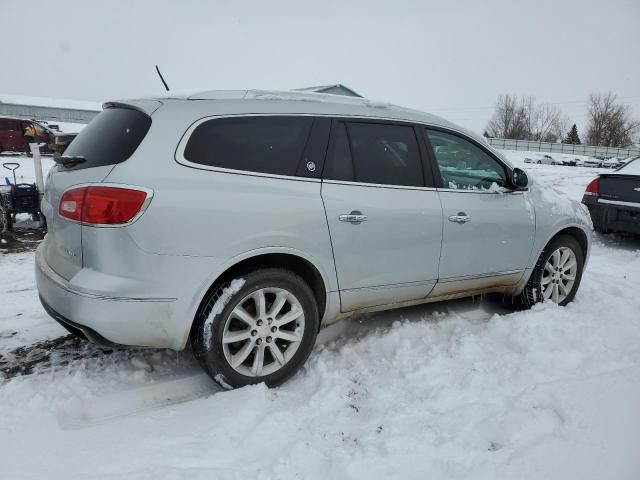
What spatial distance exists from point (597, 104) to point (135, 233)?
272ft

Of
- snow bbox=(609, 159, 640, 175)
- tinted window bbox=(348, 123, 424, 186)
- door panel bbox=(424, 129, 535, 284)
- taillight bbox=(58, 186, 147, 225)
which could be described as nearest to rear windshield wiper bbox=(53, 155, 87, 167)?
taillight bbox=(58, 186, 147, 225)

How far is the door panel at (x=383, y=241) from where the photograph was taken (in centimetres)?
289

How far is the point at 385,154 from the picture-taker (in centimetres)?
319

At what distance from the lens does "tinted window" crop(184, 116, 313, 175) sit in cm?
255

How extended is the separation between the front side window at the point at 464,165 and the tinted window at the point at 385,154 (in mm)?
232

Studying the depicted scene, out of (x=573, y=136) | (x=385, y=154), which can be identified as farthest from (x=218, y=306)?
(x=573, y=136)

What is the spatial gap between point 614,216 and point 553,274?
11.9 feet

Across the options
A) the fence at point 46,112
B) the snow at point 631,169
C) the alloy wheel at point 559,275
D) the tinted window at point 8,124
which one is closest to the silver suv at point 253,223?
the alloy wheel at point 559,275

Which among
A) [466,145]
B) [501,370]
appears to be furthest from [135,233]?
[466,145]

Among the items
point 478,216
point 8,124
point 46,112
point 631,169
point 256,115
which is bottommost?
point 478,216

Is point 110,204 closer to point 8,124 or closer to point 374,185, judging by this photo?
point 374,185

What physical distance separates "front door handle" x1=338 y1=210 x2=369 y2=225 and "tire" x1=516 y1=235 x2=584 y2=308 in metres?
2.06

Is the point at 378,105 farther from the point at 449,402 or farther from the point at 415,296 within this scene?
the point at 449,402

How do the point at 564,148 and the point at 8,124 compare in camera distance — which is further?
the point at 564,148
